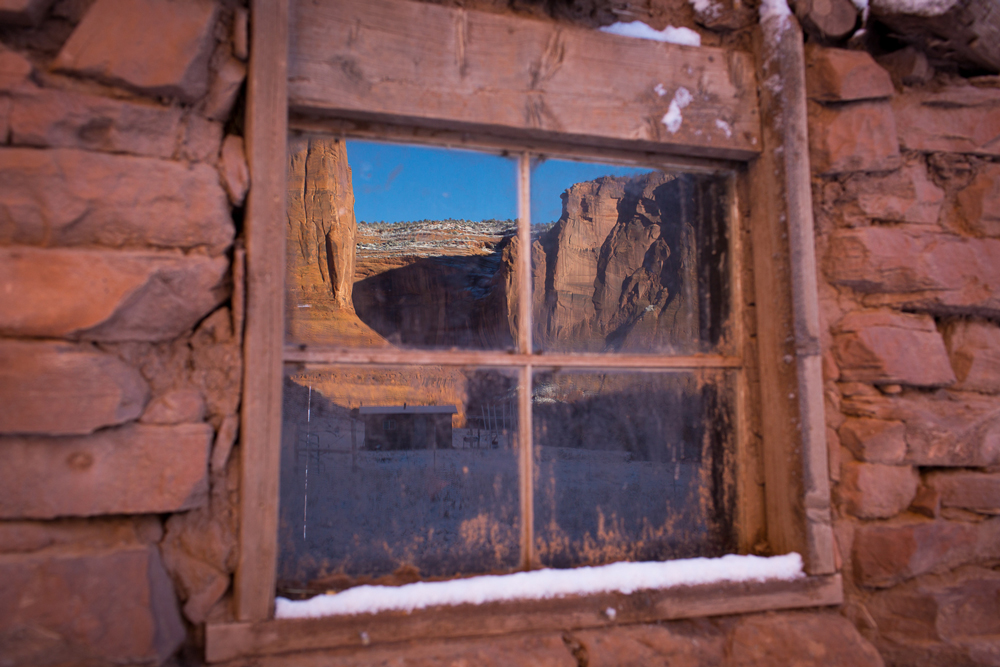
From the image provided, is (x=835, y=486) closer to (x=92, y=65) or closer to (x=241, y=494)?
(x=241, y=494)

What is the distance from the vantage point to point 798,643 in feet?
4.59

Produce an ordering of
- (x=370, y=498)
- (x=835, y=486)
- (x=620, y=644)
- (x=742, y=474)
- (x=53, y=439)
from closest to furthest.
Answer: (x=53, y=439) < (x=620, y=644) < (x=370, y=498) < (x=835, y=486) < (x=742, y=474)

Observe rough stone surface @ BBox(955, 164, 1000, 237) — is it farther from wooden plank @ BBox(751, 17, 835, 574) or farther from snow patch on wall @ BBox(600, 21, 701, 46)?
snow patch on wall @ BBox(600, 21, 701, 46)

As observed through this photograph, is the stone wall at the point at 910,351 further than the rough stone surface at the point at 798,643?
Yes

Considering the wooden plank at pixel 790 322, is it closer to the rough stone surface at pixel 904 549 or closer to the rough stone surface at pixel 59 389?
the rough stone surface at pixel 904 549

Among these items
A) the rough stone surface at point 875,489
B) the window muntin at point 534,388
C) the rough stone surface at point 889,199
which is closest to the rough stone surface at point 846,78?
the rough stone surface at point 889,199

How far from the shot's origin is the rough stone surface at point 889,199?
5.26ft

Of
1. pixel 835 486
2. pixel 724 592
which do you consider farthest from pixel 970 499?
pixel 724 592

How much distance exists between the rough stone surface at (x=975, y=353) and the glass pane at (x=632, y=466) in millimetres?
608

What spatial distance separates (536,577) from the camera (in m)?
1.38

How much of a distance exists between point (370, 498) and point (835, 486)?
1209 mm

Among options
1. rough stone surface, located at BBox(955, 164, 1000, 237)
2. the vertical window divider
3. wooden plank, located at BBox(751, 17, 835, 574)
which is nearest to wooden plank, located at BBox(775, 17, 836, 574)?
wooden plank, located at BBox(751, 17, 835, 574)

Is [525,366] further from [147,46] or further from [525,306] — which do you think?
[147,46]

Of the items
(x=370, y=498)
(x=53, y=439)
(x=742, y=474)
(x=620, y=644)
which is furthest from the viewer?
(x=742, y=474)
